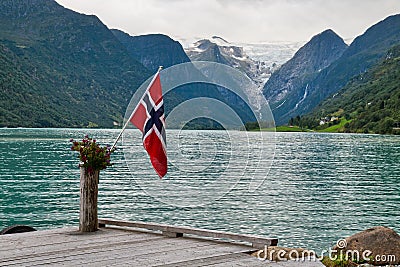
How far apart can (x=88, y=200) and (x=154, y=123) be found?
6.95 ft

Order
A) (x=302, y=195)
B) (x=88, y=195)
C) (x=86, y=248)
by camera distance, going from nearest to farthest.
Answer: (x=86, y=248) < (x=88, y=195) < (x=302, y=195)

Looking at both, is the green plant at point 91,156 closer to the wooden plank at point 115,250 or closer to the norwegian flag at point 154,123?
the norwegian flag at point 154,123

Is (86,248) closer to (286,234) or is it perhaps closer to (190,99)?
(190,99)

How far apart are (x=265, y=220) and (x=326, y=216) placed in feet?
13.3

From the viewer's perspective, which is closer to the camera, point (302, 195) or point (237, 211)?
Answer: point (237, 211)

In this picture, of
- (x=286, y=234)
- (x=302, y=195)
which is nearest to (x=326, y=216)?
(x=286, y=234)

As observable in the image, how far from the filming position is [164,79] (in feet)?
42.0

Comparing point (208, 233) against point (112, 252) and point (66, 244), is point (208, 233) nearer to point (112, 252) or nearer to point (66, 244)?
point (112, 252)

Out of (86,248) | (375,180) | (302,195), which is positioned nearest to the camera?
(86,248)

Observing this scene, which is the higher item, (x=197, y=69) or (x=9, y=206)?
(x=197, y=69)

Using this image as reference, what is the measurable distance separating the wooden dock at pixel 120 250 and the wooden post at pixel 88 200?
0.24m

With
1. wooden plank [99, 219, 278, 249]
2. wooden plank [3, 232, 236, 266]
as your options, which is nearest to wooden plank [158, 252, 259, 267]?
wooden plank [99, 219, 278, 249]

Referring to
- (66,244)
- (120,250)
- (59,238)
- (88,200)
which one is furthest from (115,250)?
(88,200)

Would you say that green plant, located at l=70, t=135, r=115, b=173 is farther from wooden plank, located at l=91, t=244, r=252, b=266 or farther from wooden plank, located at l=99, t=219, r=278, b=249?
wooden plank, located at l=91, t=244, r=252, b=266
